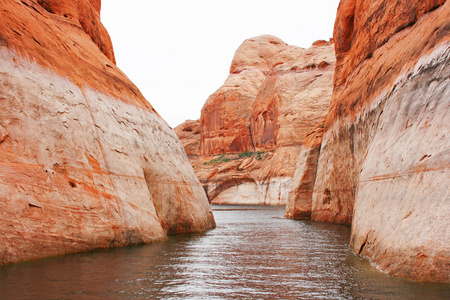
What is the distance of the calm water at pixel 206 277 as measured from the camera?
6203mm

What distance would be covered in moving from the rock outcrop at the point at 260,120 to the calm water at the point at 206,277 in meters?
41.2

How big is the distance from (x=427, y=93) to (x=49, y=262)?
900cm

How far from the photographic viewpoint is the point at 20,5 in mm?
11875

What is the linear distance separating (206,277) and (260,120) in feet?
222

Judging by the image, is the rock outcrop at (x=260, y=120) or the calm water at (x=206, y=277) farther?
the rock outcrop at (x=260, y=120)

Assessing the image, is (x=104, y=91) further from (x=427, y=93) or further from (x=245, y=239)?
(x=427, y=93)

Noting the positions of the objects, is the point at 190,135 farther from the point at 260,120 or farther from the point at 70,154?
the point at 70,154

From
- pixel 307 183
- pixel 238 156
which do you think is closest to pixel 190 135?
pixel 238 156

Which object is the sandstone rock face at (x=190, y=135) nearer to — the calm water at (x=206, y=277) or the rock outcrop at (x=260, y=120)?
the rock outcrop at (x=260, y=120)

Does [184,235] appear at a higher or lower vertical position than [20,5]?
lower

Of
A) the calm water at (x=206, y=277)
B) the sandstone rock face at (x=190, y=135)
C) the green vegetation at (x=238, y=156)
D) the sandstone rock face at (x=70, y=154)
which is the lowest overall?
the calm water at (x=206, y=277)

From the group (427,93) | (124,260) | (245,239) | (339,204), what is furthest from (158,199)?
(339,204)

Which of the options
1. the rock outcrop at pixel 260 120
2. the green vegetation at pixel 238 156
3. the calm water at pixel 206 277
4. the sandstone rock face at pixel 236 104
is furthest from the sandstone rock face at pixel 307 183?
the sandstone rock face at pixel 236 104

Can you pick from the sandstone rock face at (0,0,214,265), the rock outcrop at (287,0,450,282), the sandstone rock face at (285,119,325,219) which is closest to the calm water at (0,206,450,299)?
the rock outcrop at (287,0,450,282)
